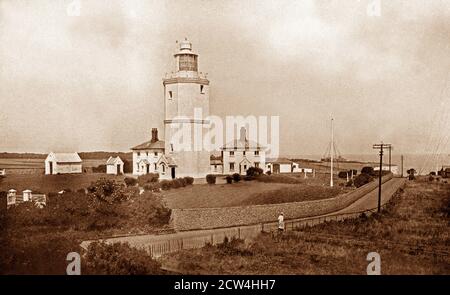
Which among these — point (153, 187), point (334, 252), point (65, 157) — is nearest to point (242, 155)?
point (153, 187)

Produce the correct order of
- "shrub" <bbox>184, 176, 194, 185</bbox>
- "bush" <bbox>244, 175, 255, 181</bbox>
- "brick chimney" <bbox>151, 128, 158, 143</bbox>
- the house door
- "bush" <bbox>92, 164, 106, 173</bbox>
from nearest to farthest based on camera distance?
"brick chimney" <bbox>151, 128, 158, 143</bbox> < "shrub" <bbox>184, 176, 194, 185</bbox> < "bush" <bbox>92, 164, 106, 173</bbox> < "bush" <bbox>244, 175, 255, 181</bbox> < the house door

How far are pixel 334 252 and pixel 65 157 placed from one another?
8.37 m

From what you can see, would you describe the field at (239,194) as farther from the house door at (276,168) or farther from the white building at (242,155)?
the white building at (242,155)

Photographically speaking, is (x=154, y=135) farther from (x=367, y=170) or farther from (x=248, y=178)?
(x=367, y=170)

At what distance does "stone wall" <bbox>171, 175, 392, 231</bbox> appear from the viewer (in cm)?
1283

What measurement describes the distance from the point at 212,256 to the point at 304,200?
6.39 meters

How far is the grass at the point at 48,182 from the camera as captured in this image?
47.7 ft

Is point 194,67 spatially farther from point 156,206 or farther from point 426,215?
point 426,215

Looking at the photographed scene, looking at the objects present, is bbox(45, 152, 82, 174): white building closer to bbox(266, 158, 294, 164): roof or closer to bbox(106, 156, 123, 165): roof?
bbox(106, 156, 123, 165): roof

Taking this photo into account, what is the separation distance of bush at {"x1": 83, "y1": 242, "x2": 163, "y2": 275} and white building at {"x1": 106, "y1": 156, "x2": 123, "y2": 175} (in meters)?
5.68

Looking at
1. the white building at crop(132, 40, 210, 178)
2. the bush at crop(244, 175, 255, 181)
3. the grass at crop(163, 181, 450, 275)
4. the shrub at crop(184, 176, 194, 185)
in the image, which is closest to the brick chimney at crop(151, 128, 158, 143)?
the white building at crop(132, 40, 210, 178)

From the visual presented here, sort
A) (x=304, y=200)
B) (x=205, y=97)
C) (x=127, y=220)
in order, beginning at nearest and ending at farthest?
(x=127, y=220) < (x=205, y=97) < (x=304, y=200)

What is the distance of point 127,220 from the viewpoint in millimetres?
12883
